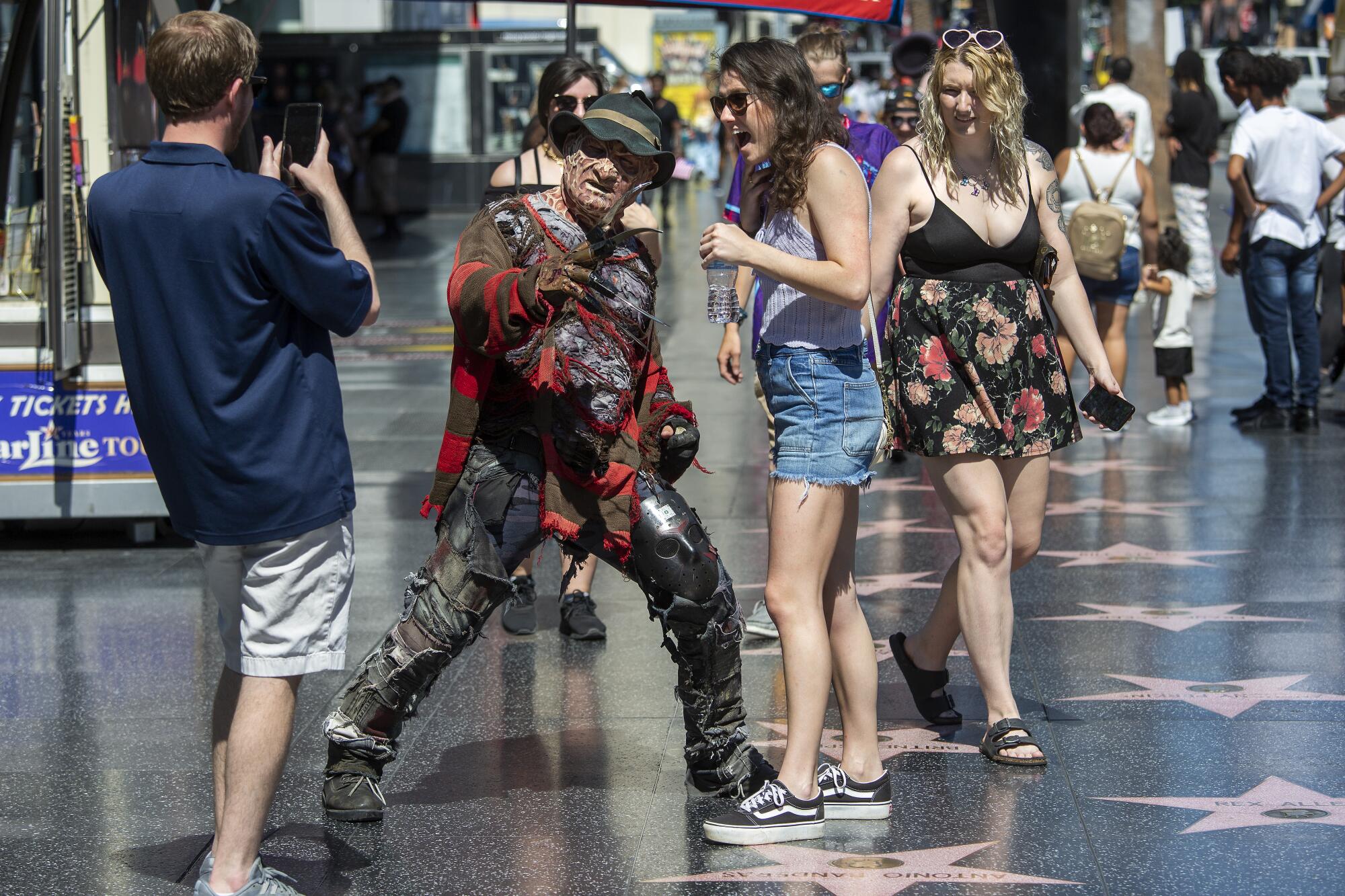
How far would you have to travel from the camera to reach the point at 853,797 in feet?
13.6

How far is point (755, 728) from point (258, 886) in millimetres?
A: 1688

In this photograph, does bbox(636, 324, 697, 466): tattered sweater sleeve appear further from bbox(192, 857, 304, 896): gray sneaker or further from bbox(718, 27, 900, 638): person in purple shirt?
bbox(192, 857, 304, 896): gray sneaker

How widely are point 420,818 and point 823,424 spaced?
1.39 meters

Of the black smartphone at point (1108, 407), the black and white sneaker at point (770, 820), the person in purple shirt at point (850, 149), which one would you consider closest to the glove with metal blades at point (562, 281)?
the black and white sneaker at point (770, 820)

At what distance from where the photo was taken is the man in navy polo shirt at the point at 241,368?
333 cm

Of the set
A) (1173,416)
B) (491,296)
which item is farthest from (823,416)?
(1173,416)

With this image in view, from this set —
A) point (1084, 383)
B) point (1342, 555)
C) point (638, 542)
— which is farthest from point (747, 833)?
point (1084, 383)

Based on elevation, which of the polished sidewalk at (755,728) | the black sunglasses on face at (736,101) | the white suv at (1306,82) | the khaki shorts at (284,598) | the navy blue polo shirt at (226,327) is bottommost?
the polished sidewalk at (755,728)

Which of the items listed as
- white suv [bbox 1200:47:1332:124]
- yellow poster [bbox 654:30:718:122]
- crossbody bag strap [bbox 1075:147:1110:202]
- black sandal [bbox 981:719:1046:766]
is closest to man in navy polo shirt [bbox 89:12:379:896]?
black sandal [bbox 981:719:1046:766]

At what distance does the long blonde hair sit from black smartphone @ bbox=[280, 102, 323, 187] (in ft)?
5.55

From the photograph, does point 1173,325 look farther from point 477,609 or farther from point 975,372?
point 477,609

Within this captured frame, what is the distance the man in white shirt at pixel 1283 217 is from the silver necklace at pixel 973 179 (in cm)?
512

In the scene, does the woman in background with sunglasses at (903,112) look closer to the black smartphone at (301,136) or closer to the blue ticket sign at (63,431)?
the blue ticket sign at (63,431)

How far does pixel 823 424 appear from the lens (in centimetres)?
402
